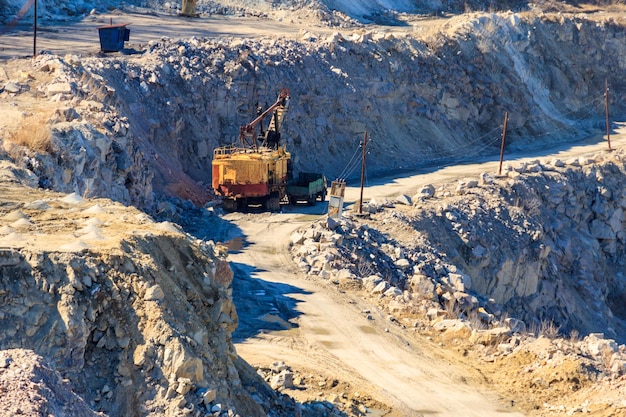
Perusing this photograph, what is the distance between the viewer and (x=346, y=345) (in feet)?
74.6

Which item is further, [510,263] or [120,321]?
[510,263]

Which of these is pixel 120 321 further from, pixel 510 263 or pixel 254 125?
pixel 510 263

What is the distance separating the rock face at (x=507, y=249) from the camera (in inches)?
1209


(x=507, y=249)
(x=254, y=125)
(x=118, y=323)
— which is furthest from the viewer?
(x=507, y=249)

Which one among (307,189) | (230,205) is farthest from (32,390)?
(307,189)

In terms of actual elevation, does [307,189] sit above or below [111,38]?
below

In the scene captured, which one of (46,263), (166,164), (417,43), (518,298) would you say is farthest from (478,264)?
(46,263)

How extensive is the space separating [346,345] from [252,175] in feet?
52.2

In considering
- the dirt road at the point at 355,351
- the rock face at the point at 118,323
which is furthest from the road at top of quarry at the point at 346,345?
the rock face at the point at 118,323

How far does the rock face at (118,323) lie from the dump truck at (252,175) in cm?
2319

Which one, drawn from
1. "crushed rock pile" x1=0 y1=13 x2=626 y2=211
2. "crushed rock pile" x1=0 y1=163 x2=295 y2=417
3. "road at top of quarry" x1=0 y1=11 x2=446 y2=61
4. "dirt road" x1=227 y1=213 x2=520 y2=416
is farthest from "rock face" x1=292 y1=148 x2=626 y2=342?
"road at top of quarry" x1=0 y1=11 x2=446 y2=61

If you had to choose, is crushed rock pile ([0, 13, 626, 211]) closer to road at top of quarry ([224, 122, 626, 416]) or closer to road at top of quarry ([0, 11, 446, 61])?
road at top of quarry ([0, 11, 446, 61])

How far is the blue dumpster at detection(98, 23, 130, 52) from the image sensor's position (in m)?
44.1

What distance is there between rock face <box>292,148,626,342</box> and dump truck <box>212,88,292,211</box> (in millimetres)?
3958
